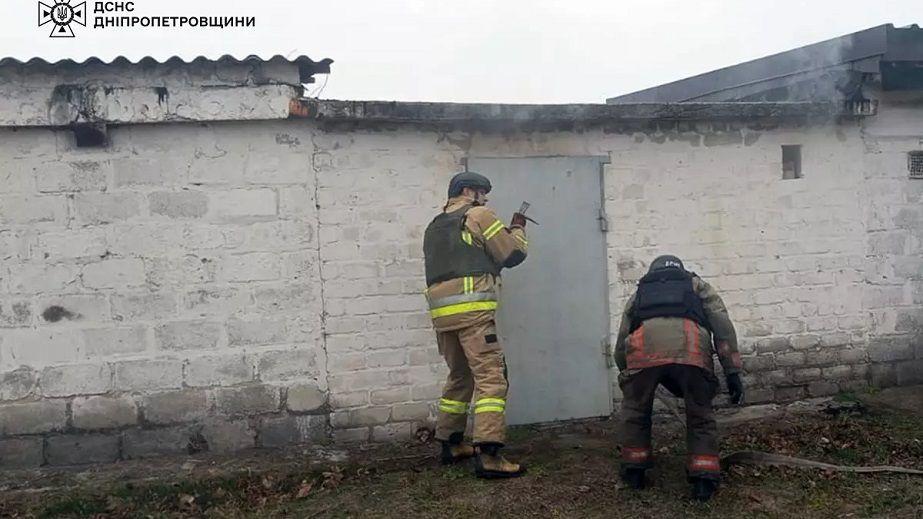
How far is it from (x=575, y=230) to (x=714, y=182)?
1303 mm

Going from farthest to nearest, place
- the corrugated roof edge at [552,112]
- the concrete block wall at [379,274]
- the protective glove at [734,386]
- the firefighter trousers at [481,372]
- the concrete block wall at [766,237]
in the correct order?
the concrete block wall at [766,237] < the concrete block wall at [379,274] < the corrugated roof edge at [552,112] < the firefighter trousers at [481,372] < the protective glove at [734,386]

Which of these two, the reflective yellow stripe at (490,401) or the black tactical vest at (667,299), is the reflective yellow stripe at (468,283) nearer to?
the reflective yellow stripe at (490,401)

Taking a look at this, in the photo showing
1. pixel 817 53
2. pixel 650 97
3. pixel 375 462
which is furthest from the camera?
pixel 650 97

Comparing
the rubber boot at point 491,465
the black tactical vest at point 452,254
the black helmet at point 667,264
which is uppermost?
the black tactical vest at point 452,254

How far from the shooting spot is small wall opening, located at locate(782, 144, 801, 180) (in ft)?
23.2

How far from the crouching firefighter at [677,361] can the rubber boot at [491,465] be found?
76 cm

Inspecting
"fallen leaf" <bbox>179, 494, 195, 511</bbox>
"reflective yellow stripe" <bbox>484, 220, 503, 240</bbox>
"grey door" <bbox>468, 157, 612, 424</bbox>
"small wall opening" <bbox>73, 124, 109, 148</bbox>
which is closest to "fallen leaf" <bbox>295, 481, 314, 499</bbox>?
"fallen leaf" <bbox>179, 494, 195, 511</bbox>

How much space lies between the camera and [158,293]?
592 cm

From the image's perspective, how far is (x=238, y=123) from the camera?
596cm

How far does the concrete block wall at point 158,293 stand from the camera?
5781mm

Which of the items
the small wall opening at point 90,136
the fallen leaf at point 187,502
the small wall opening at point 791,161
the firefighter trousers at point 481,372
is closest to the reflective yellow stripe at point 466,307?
the firefighter trousers at point 481,372

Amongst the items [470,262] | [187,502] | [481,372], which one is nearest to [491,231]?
[470,262]

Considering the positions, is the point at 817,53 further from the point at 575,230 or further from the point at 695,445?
the point at 695,445

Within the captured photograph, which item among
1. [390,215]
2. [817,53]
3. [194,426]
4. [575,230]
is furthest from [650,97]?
[194,426]
